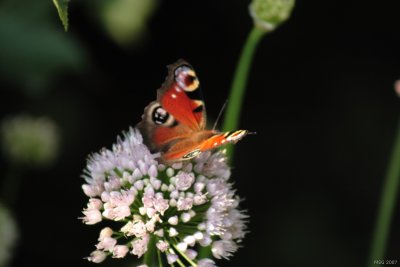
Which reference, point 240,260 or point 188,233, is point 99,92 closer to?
point 240,260

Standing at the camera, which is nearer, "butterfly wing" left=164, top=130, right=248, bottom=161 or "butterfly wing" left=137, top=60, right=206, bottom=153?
"butterfly wing" left=164, top=130, right=248, bottom=161

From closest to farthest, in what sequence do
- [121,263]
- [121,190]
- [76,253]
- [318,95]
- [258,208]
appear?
[121,190], [121,263], [76,253], [258,208], [318,95]

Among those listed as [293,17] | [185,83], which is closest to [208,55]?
[293,17]

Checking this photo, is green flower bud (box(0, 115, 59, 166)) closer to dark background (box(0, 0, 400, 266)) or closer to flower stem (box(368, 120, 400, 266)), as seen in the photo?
dark background (box(0, 0, 400, 266))

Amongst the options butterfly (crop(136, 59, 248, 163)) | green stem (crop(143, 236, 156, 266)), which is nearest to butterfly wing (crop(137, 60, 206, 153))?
butterfly (crop(136, 59, 248, 163))

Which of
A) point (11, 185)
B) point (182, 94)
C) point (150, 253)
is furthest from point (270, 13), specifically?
point (11, 185)

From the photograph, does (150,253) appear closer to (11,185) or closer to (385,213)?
(385,213)

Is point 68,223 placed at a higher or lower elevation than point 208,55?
lower
